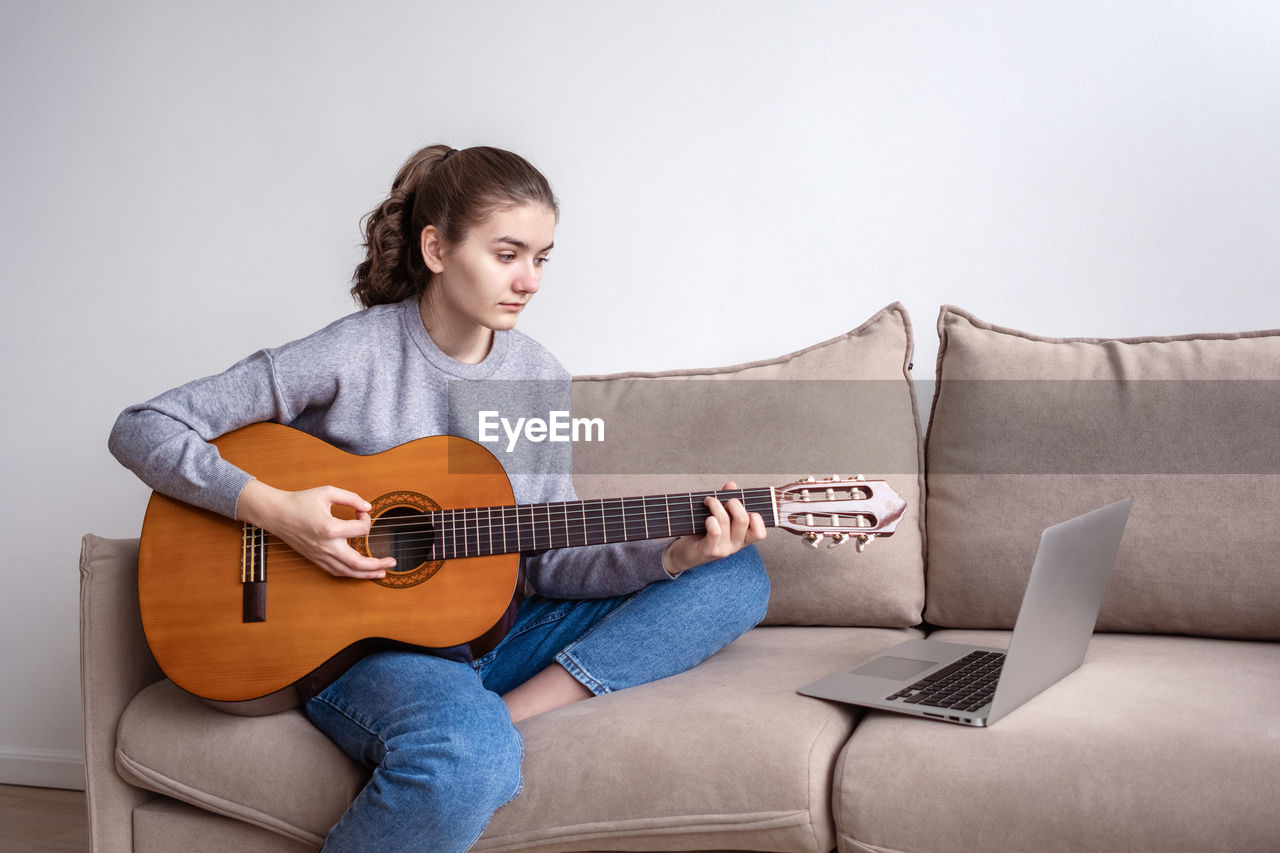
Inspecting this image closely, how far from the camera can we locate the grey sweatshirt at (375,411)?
4.40 ft

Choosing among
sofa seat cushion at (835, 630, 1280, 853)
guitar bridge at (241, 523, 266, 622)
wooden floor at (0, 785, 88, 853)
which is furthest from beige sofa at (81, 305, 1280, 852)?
wooden floor at (0, 785, 88, 853)

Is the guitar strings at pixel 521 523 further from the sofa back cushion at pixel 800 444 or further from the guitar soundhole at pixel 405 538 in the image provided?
the sofa back cushion at pixel 800 444

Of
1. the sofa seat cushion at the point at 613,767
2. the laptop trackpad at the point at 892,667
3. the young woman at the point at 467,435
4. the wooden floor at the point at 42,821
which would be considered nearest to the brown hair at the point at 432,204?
the young woman at the point at 467,435

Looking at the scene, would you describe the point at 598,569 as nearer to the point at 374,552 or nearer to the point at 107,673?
the point at 374,552

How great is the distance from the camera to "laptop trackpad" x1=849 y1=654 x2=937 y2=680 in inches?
52.6

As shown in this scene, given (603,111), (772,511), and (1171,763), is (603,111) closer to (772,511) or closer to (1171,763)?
(772,511)

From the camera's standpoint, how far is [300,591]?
4.29 ft

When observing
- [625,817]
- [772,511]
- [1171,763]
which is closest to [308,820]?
[625,817]

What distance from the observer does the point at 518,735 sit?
47.6 inches

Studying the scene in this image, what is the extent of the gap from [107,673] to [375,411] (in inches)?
19.7

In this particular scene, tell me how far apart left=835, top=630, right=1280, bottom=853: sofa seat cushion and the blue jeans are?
321mm

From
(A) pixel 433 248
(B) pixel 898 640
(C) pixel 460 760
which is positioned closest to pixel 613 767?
(C) pixel 460 760

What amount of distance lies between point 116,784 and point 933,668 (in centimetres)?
110

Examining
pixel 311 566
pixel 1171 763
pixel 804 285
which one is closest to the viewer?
pixel 1171 763
